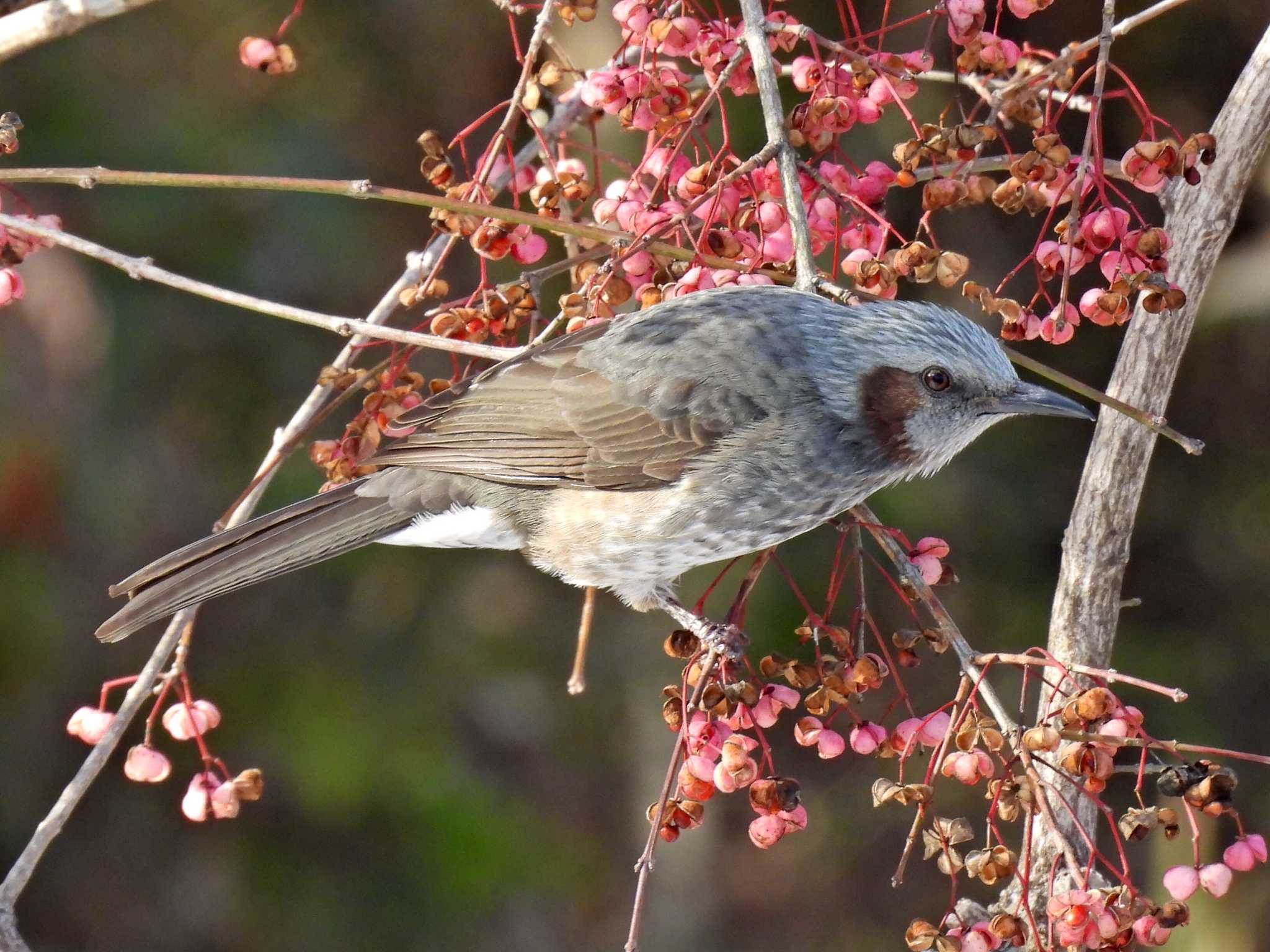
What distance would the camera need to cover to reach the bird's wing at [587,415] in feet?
10.0

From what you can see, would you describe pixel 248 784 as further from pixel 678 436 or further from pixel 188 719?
pixel 678 436

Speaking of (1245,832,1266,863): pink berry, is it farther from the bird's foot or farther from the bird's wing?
the bird's wing

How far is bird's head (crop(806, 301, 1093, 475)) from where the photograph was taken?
2.90m

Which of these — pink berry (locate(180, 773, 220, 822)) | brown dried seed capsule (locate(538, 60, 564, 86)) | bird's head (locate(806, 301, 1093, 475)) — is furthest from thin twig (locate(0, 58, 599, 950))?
bird's head (locate(806, 301, 1093, 475))

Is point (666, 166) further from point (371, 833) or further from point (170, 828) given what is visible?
point (170, 828)

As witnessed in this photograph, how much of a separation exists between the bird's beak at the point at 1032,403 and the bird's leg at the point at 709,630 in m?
0.70

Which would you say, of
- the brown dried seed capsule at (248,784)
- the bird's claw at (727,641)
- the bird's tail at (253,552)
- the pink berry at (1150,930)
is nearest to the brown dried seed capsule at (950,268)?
the bird's claw at (727,641)

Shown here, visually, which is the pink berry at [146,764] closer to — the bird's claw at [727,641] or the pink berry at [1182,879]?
the bird's claw at [727,641]

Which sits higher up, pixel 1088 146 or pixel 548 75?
pixel 548 75

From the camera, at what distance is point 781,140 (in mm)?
2621

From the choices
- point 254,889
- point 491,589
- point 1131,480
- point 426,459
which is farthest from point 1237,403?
point 254,889

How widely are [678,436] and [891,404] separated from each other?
0.47m

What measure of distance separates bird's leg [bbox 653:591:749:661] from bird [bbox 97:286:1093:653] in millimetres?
11

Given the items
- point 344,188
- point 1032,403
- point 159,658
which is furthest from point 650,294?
point 159,658
